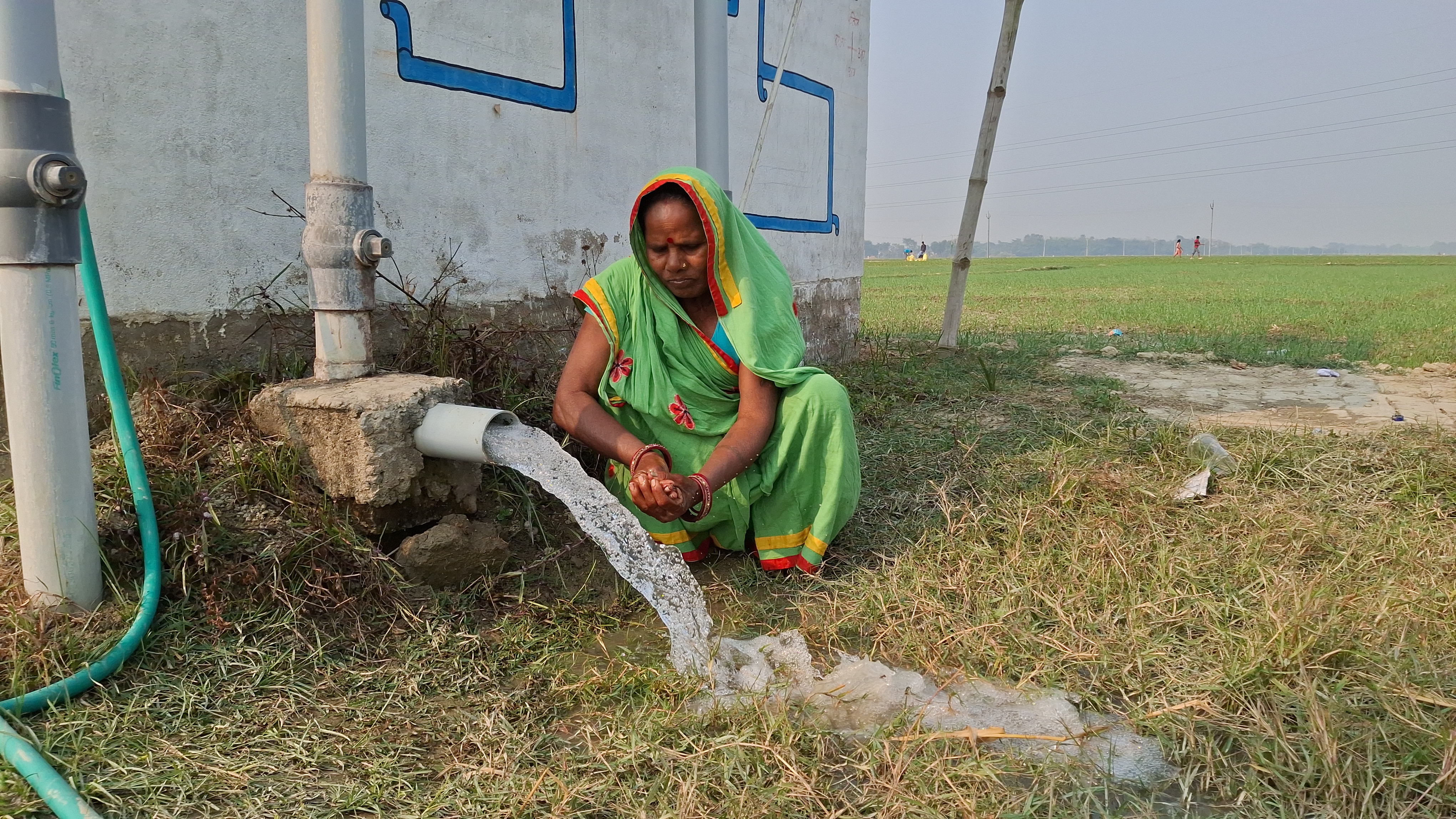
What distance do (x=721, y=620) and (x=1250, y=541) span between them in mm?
1605

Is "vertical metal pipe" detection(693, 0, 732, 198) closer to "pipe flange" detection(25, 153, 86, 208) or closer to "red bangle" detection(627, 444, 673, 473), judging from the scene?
"red bangle" detection(627, 444, 673, 473)

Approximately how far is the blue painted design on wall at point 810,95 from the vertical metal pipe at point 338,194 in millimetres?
2590

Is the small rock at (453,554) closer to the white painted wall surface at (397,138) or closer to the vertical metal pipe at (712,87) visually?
the white painted wall surface at (397,138)

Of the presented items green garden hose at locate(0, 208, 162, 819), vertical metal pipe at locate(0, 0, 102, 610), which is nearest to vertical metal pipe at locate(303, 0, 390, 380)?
green garden hose at locate(0, 208, 162, 819)

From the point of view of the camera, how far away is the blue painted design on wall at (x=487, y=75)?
336 cm

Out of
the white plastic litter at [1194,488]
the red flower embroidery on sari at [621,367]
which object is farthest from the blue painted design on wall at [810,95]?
the white plastic litter at [1194,488]

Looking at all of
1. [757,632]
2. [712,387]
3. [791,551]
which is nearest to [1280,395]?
[791,551]

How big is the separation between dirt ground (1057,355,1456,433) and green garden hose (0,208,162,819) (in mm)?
4145

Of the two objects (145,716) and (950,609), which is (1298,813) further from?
(145,716)

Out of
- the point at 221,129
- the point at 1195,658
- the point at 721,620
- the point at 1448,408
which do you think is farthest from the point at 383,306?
the point at 1448,408

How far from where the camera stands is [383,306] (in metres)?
3.31

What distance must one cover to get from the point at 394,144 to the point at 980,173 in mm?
4913

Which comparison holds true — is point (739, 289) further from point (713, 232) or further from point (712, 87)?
point (712, 87)

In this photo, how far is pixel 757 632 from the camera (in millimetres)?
2605
